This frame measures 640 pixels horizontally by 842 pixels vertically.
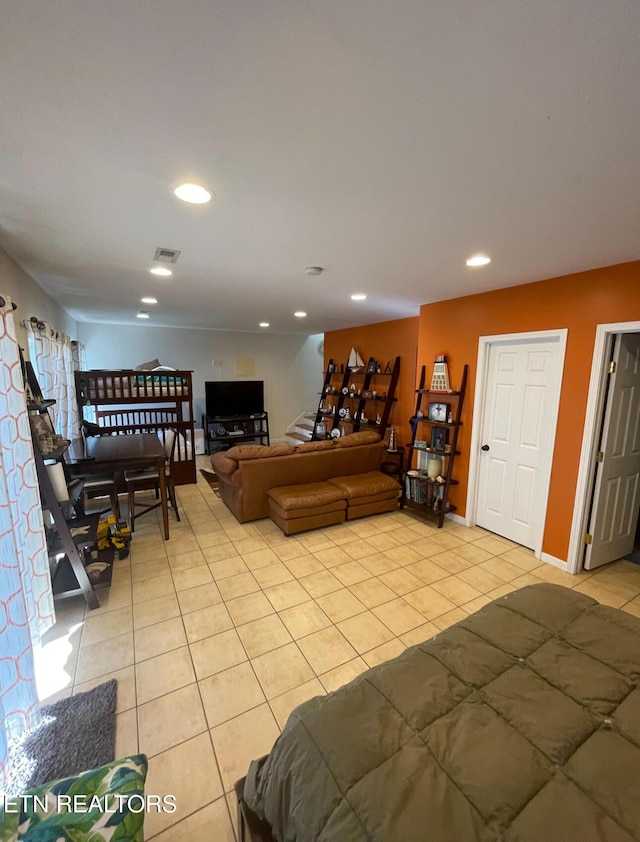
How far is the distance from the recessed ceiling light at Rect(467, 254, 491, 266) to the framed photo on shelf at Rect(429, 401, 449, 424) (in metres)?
1.70

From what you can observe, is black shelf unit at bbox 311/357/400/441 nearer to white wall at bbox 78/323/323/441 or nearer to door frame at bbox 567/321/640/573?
white wall at bbox 78/323/323/441

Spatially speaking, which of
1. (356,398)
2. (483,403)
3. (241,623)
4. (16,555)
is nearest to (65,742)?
(16,555)

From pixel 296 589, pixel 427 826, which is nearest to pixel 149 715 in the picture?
pixel 296 589

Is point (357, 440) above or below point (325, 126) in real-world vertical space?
below

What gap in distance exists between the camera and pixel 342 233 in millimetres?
2051

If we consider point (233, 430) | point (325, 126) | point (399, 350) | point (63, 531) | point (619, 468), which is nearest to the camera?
point (325, 126)

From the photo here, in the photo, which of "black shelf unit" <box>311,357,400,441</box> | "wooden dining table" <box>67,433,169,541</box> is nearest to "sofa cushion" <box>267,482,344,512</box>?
"wooden dining table" <box>67,433,169,541</box>

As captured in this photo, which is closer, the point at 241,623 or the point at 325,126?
the point at 325,126

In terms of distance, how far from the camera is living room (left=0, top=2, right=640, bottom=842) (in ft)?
3.02

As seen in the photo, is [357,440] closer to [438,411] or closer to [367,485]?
[367,485]

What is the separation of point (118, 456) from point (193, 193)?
7.87ft

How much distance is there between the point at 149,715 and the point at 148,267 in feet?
9.69

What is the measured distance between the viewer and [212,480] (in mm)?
5332

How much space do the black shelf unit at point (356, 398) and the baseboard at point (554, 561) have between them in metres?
2.64
